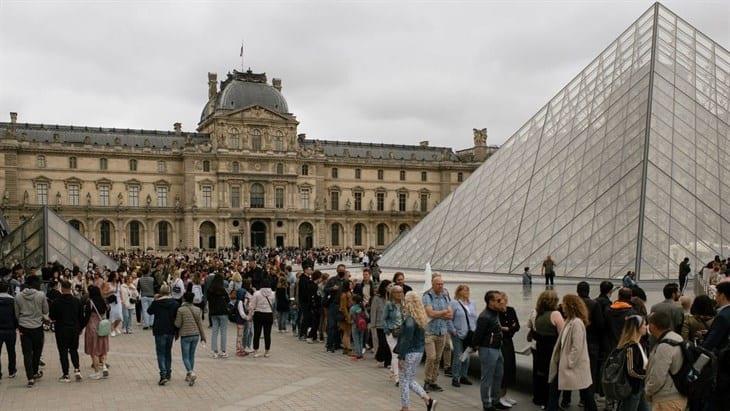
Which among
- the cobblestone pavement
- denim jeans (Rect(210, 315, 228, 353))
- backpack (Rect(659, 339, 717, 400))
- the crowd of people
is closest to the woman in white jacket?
the crowd of people

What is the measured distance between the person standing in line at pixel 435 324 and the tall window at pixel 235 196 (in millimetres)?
56096

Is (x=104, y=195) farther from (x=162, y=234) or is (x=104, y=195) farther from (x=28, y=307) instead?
(x=28, y=307)

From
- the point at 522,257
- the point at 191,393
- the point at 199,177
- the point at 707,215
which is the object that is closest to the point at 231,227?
the point at 199,177

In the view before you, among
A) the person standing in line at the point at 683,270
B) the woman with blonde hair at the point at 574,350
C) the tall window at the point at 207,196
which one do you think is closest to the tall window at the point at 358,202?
the tall window at the point at 207,196

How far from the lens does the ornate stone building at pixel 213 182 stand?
57719 mm

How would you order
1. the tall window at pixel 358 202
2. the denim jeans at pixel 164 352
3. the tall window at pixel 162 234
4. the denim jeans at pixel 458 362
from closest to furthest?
the denim jeans at pixel 458 362 → the denim jeans at pixel 164 352 → the tall window at pixel 162 234 → the tall window at pixel 358 202

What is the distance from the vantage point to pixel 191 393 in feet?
24.7

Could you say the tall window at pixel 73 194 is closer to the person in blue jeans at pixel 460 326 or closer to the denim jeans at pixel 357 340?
the denim jeans at pixel 357 340

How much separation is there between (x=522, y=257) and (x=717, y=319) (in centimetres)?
1646

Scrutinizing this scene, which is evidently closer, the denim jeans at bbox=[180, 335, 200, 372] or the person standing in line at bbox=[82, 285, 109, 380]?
the denim jeans at bbox=[180, 335, 200, 372]

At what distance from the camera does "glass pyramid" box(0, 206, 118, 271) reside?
68.0 ft

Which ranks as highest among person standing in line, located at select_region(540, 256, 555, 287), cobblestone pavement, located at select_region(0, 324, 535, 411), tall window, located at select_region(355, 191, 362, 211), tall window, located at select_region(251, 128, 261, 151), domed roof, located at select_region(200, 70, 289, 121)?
domed roof, located at select_region(200, 70, 289, 121)

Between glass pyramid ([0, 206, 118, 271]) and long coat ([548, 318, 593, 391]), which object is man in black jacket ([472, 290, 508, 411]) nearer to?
long coat ([548, 318, 593, 391])

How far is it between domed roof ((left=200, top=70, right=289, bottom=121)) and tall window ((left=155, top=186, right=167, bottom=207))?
30.8 ft
